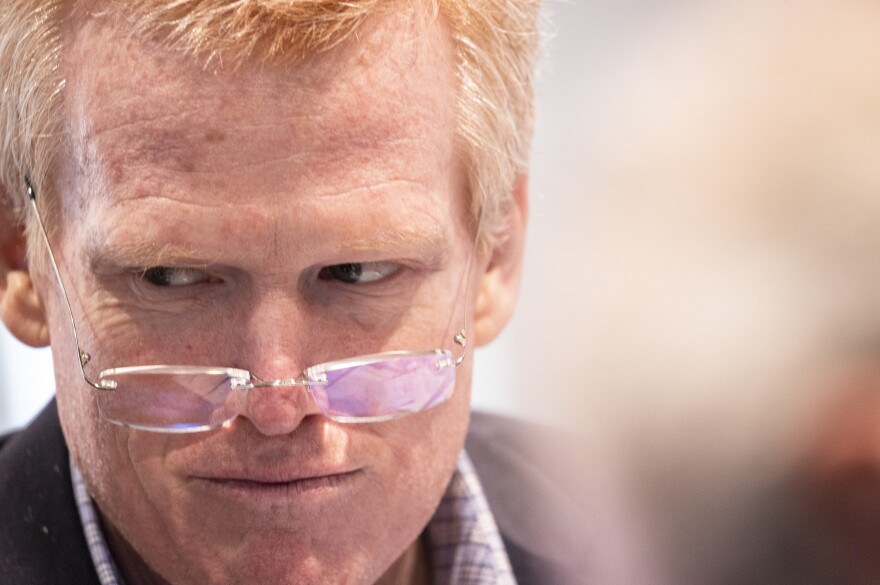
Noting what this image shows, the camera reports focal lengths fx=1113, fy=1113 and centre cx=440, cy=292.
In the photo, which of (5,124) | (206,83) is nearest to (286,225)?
(206,83)

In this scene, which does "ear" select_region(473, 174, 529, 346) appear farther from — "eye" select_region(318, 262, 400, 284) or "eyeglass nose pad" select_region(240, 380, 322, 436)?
"eyeglass nose pad" select_region(240, 380, 322, 436)

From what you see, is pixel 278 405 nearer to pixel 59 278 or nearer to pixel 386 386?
pixel 386 386

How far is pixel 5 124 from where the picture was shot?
1599mm

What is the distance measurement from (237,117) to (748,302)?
786 millimetres

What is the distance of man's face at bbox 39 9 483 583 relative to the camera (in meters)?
1.42

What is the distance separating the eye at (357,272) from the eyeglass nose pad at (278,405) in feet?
0.52

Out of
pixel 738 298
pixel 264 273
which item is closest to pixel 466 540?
pixel 264 273

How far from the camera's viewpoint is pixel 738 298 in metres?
0.83

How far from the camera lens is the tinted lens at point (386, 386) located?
149cm

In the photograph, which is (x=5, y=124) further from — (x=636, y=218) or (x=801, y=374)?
(x=801, y=374)

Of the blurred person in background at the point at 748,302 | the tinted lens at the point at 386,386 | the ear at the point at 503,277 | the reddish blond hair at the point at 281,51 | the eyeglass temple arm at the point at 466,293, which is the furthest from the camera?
the ear at the point at 503,277

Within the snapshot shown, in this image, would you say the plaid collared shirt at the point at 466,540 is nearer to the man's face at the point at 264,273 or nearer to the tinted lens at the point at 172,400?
the man's face at the point at 264,273

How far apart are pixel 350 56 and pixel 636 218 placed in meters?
0.61

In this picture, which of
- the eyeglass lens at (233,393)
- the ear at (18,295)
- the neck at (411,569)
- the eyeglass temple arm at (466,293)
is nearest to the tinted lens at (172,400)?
the eyeglass lens at (233,393)
